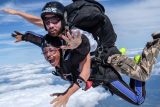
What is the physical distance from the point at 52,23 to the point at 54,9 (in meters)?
0.23

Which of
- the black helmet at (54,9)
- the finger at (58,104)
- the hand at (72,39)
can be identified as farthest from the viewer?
the black helmet at (54,9)

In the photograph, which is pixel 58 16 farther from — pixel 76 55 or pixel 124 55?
pixel 124 55

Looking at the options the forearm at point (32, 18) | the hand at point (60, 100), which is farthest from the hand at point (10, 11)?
the hand at point (60, 100)

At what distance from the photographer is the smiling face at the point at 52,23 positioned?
5.52 metres

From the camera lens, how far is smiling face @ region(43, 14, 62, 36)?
18.1ft

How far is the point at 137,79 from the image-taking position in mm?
6789

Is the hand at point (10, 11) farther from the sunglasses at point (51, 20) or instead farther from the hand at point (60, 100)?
the hand at point (60, 100)

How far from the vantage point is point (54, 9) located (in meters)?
5.45

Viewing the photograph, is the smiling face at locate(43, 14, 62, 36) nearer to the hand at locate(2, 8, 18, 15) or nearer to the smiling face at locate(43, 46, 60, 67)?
the smiling face at locate(43, 46, 60, 67)

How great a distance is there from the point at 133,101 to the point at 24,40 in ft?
8.36

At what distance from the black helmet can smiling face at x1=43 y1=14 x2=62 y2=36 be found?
Answer: 0.24ft

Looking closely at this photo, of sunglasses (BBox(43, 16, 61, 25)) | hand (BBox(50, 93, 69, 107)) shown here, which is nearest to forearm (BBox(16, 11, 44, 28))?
sunglasses (BBox(43, 16, 61, 25))

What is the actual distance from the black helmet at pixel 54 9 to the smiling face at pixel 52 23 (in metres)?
0.07

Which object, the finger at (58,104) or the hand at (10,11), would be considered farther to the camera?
the hand at (10,11)
